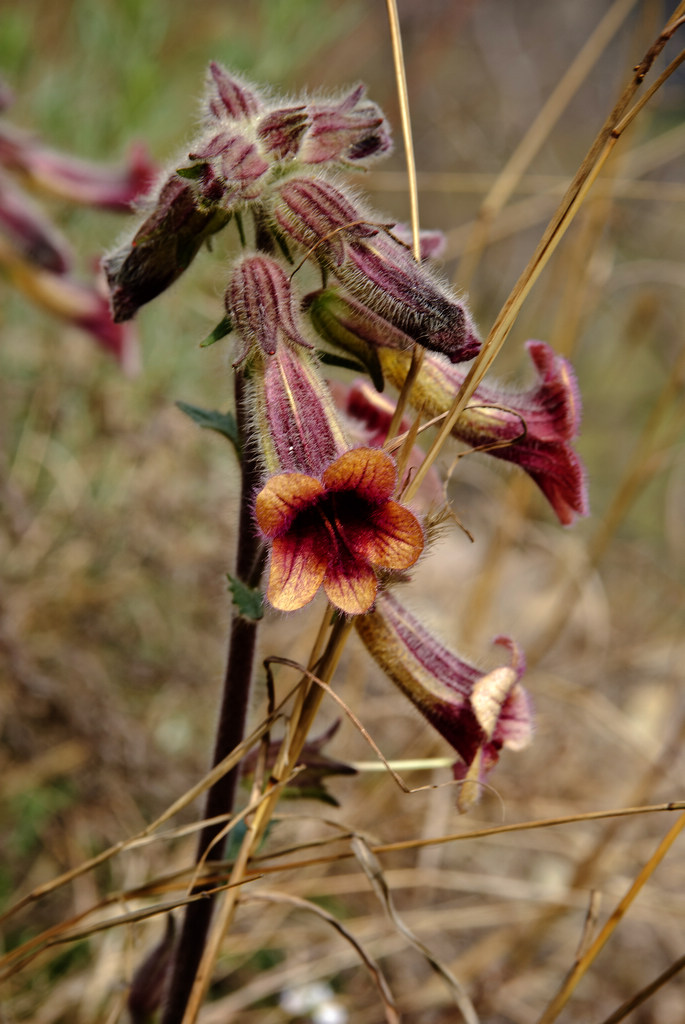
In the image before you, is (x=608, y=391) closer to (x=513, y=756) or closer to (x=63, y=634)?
(x=513, y=756)

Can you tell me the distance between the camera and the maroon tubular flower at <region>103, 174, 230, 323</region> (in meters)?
1.18

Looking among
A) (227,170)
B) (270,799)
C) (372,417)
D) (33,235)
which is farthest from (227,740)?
(33,235)

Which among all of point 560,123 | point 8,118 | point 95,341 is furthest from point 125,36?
point 560,123

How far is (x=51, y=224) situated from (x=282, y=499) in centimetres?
211

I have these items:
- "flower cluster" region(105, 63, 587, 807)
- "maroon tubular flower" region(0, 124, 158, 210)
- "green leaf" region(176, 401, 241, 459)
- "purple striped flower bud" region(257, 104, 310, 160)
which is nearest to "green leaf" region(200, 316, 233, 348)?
"flower cluster" region(105, 63, 587, 807)

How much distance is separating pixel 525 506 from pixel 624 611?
158 centimetres

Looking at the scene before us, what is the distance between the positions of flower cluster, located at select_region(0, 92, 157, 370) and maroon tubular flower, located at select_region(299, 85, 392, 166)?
56.8 inches

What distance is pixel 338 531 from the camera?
1062 millimetres

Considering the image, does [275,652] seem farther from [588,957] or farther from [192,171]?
[192,171]

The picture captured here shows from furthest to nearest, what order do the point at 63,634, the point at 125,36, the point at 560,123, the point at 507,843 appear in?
the point at 560,123, the point at 125,36, the point at 63,634, the point at 507,843

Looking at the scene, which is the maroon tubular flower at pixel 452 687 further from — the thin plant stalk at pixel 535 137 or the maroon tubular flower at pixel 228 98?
the thin plant stalk at pixel 535 137

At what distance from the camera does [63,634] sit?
9.11ft

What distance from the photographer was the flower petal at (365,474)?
0.98 metres

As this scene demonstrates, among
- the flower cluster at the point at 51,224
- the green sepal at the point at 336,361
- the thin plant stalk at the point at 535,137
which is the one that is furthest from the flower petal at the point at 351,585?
the flower cluster at the point at 51,224
